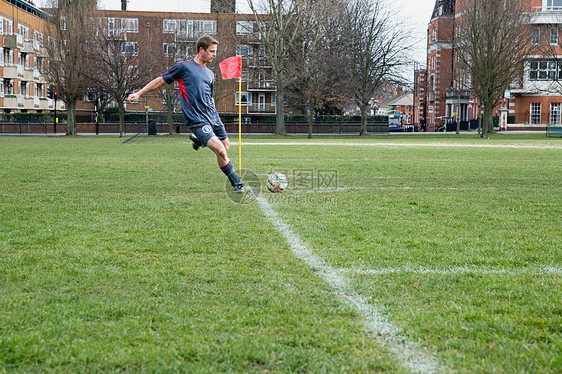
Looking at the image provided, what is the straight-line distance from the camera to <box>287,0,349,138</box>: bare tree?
42.5 metres

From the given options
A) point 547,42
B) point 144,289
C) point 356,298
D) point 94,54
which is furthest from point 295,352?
point 547,42

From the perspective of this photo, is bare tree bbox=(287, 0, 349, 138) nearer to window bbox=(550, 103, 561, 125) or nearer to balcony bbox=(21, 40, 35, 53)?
window bbox=(550, 103, 561, 125)

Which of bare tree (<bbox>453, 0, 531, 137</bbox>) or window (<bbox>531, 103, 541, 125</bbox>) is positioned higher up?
bare tree (<bbox>453, 0, 531, 137</bbox>)

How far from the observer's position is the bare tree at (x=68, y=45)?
43.8m

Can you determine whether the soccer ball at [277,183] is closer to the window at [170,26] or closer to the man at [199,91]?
the man at [199,91]

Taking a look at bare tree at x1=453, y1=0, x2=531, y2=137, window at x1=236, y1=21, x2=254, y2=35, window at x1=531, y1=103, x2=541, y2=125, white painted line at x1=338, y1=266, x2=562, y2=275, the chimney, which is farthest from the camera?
window at x1=531, y1=103, x2=541, y2=125

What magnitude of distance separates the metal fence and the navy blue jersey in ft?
148

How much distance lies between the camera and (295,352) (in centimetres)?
280

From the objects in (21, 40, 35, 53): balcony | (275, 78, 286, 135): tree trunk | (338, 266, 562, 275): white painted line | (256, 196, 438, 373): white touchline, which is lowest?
(256, 196, 438, 373): white touchline

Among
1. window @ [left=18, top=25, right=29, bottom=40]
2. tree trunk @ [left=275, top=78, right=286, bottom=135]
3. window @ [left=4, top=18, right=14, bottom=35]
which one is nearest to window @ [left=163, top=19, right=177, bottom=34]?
tree trunk @ [left=275, top=78, right=286, bottom=135]

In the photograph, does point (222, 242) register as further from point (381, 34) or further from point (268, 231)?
point (381, 34)

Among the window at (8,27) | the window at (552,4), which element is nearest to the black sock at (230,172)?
the window at (552,4)

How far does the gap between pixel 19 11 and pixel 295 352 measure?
251 ft

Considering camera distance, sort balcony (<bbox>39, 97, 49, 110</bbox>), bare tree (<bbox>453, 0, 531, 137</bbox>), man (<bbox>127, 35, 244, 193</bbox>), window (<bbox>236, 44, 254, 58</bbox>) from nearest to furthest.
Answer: man (<bbox>127, 35, 244, 193</bbox>), bare tree (<bbox>453, 0, 531, 137</bbox>), window (<bbox>236, 44, 254, 58</bbox>), balcony (<bbox>39, 97, 49, 110</bbox>)
